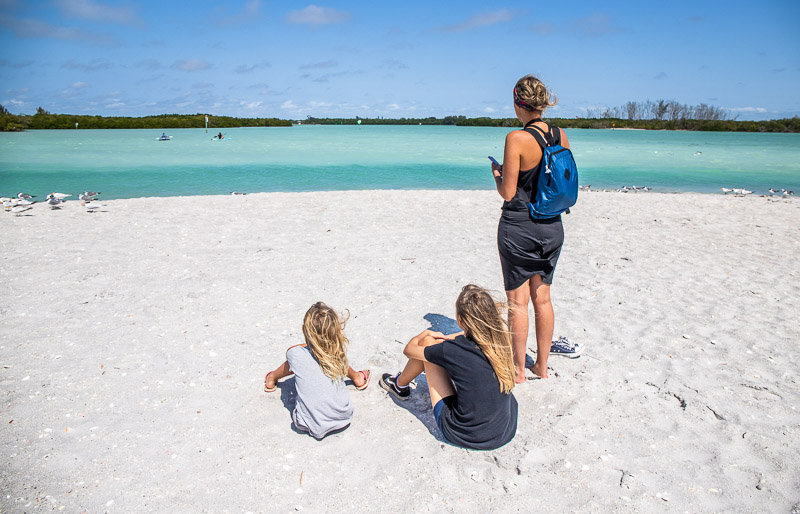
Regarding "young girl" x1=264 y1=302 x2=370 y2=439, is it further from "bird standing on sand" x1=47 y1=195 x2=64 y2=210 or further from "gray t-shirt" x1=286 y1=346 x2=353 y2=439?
"bird standing on sand" x1=47 y1=195 x2=64 y2=210

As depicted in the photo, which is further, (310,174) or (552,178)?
(310,174)

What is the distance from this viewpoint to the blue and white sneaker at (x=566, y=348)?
164 inches

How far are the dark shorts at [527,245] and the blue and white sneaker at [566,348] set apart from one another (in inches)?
42.1

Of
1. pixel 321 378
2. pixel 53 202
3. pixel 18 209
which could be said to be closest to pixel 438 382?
pixel 321 378

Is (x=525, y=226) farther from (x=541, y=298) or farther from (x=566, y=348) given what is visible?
(x=566, y=348)

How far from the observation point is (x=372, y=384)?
3.84 m

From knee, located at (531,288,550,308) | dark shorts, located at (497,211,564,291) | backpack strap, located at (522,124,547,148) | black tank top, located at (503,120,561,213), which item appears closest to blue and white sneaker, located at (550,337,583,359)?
knee, located at (531,288,550,308)

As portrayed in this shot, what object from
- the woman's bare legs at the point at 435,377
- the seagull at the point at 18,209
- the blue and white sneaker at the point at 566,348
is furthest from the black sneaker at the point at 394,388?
the seagull at the point at 18,209

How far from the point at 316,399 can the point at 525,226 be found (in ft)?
6.09

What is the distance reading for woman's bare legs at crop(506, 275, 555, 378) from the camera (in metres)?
3.45

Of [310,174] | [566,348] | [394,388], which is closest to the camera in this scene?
[394,388]

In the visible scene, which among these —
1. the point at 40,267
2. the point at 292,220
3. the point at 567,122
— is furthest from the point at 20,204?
the point at 567,122

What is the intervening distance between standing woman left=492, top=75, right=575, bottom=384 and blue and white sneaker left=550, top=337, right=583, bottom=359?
0.66 metres

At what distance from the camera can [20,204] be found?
36.7 feet
